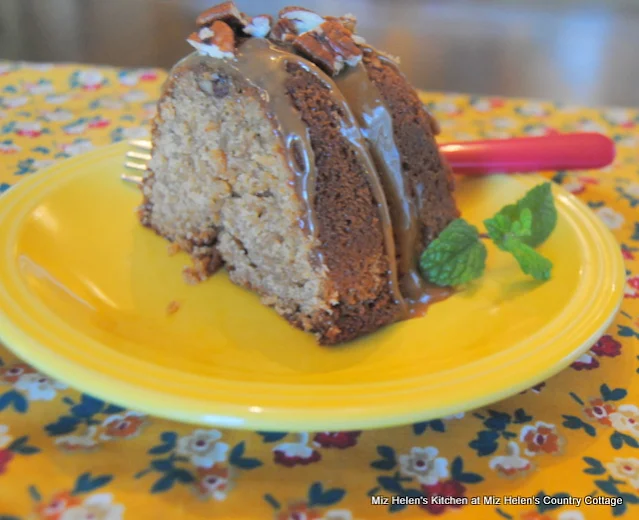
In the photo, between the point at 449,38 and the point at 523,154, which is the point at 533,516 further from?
the point at 449,38

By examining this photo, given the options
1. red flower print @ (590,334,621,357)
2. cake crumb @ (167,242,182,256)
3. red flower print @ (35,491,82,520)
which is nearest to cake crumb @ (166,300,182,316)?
cake crumb @ (167,242,182,256)

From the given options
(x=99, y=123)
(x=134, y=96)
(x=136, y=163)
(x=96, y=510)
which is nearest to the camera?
(x=96, y=510)

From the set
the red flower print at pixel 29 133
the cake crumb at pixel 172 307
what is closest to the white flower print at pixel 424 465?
the cake crumb at pixel 172 307

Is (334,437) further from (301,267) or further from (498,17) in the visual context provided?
(498,17)

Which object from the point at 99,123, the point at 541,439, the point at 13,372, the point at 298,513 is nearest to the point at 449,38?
the point at 99,123

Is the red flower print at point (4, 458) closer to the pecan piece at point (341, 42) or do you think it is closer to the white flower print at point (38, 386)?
the white flower print at point (38, 386)

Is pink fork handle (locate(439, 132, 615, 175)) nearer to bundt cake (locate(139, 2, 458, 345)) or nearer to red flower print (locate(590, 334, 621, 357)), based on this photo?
bundt cake (locate(139, 2, 458, 345))
